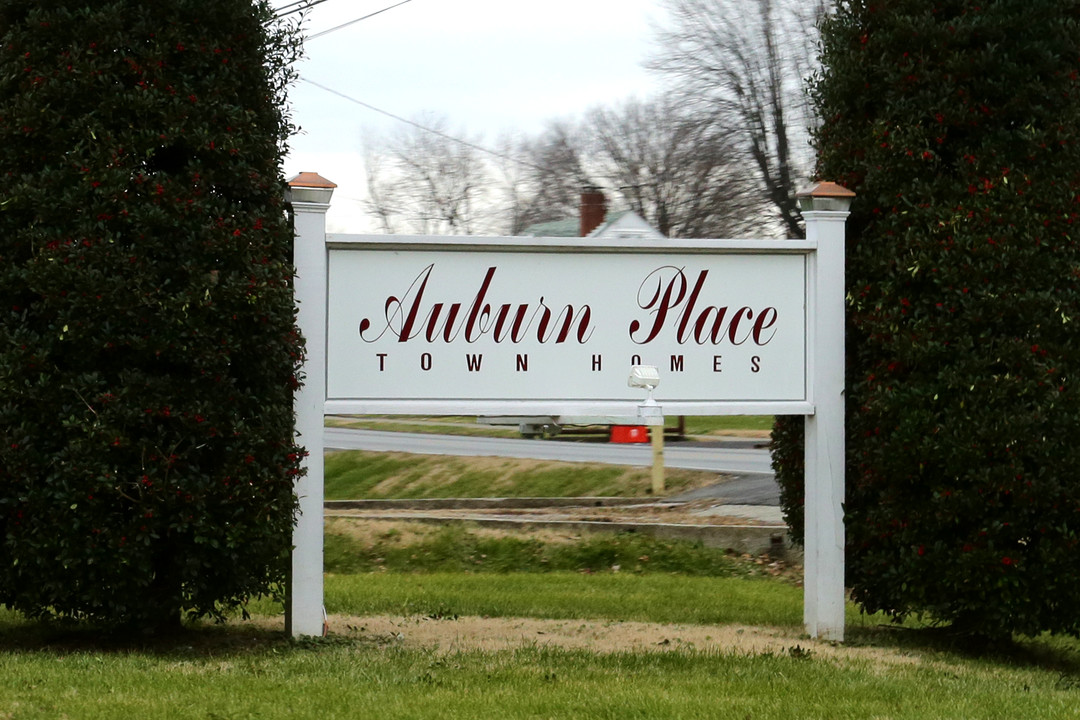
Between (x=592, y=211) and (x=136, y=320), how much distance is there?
76.3 feet

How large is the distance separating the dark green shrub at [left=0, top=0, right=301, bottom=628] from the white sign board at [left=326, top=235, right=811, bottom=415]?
29.4 inches

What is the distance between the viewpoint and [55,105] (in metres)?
7.14

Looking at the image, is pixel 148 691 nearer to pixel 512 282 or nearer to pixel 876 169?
pixel 512 282

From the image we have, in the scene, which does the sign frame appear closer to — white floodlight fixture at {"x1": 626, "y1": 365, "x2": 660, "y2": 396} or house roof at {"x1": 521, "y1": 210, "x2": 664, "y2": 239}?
white floodlight fixture at {"x1": 626, "y1": 365, "x2": 660, "y2": 396}

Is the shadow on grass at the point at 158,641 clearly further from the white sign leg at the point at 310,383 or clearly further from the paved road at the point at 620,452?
the paved road at the point at 620,452

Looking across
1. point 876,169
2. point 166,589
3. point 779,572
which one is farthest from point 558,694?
point 779,572

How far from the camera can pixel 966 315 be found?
7926 millimetres

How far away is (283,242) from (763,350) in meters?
3.24

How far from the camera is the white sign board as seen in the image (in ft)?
26.6

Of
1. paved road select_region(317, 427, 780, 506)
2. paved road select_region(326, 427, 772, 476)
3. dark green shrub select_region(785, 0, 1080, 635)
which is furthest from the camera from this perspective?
paved road select_region(326, 427, 772, 476)

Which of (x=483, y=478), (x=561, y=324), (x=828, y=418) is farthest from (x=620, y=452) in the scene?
(x=561, y=324)

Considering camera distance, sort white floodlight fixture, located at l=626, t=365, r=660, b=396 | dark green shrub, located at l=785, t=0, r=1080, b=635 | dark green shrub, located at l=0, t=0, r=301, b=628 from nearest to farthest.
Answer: dark green shrub, located at l=0, t=0, r=301, b=628
dark green shrub, located at l=785, t=0, r=1080, b=635
white floodlight fixture, located at l=626, t=365, r=660, b=396

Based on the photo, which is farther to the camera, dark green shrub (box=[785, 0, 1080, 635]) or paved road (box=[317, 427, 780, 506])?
paved road (box=[317, 427, 780, 506])

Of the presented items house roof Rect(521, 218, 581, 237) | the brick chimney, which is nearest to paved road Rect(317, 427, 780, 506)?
the brick chimney
